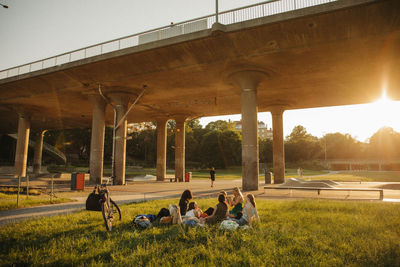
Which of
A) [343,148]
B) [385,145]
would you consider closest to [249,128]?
[385,145]

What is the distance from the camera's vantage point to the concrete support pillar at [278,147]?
28.0m

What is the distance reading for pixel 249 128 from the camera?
1984 cm

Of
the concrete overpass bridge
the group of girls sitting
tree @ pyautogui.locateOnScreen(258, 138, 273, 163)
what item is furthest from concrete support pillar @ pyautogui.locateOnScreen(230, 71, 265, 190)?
tree @ pyautogui.locateOnScreen(258, 138, 273, 163)

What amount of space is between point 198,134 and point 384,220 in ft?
254

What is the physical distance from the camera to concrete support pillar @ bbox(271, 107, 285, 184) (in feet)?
92.0

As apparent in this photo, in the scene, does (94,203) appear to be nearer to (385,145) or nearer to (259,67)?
(259,67)

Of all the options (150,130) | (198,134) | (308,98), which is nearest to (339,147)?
(198,134)

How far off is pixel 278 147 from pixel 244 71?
11941mm

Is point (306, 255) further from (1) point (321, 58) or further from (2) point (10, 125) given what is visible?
(2) point (10, 125)

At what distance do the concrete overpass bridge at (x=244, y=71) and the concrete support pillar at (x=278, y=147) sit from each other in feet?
0.36

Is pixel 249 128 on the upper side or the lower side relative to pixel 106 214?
upper

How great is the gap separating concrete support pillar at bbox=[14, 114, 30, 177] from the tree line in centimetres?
3736

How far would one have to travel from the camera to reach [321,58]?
58.5 ft

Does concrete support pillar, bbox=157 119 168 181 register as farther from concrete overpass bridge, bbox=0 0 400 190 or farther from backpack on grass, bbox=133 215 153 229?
backpack on grass, bbox=133 215 153 229
